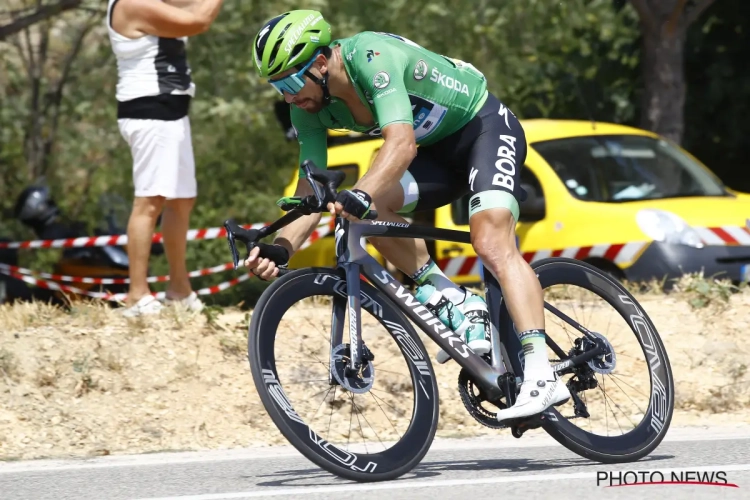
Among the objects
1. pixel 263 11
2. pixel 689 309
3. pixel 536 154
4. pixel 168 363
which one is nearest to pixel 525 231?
pixel 536 154

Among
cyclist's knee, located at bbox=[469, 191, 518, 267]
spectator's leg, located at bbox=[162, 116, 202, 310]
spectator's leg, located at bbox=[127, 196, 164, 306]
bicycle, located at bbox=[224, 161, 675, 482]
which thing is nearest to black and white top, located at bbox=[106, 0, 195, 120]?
spectator's leg, located at bbox=[162, 116, 202, 310]

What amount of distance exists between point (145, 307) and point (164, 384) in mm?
899

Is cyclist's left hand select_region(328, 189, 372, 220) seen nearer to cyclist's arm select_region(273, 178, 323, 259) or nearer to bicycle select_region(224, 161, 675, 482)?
bicycle select_region(224, 161, 675, 482)

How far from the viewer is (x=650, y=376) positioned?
249 inches

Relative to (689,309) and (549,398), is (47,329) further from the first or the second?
(689,309)

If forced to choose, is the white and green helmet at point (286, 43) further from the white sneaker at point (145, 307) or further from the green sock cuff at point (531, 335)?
the white sneaker at point (145, 307)

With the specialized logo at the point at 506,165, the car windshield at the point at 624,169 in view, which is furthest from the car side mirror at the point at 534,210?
the specialized logo at the point at 506,165

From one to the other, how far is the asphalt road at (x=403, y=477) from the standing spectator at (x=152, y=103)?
2.02 metres

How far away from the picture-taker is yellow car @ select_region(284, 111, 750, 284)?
10.5m

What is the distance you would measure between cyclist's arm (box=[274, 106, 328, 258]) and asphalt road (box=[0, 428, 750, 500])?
3.33 feet

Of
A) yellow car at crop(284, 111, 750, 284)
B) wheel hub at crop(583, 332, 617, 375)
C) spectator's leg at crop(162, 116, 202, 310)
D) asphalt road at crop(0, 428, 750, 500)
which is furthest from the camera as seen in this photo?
yellow car at crop(284, 111, 750, 284)

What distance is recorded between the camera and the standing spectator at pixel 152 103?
8.48 m

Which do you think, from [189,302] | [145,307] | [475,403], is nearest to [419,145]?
[475,403]

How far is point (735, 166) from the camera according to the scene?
17156 millimetres
